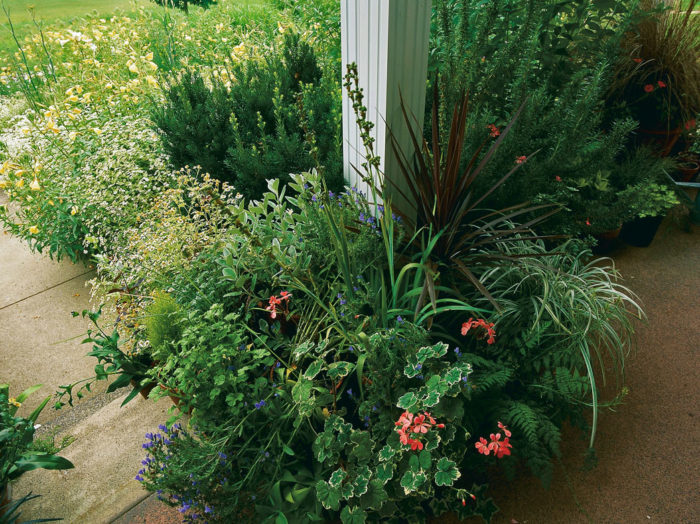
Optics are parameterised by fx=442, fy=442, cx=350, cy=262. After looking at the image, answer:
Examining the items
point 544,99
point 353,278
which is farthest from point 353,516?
point 544,99

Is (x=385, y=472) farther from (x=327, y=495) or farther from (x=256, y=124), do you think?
(x=256, y=124)

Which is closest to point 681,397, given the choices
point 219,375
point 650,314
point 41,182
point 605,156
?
point 650,314

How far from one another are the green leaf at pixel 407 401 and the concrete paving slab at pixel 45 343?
63.0 inches

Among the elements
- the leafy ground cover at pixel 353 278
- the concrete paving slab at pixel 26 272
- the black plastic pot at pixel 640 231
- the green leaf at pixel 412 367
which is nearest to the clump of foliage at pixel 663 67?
the leafy ground cover at pixel 353 278

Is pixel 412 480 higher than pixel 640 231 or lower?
higher

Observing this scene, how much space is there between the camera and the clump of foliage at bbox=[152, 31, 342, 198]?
7.28ft

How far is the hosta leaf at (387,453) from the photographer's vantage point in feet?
4.11

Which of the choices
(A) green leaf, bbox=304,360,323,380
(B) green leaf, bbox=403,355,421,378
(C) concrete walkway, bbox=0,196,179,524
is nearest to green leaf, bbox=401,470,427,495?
(B) green leaf, bbox=403,355,421,378

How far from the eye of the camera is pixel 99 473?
1.65 meters

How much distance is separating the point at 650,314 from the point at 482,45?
1.65 meters

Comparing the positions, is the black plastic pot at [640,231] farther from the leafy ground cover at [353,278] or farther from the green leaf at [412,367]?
the green leaf at [412,367]

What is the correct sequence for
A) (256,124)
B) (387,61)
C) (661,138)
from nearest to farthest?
(387,61), (256,124), (661,138)

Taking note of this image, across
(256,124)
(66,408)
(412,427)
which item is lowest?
(66,408)

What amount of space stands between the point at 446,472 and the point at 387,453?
0.17m
